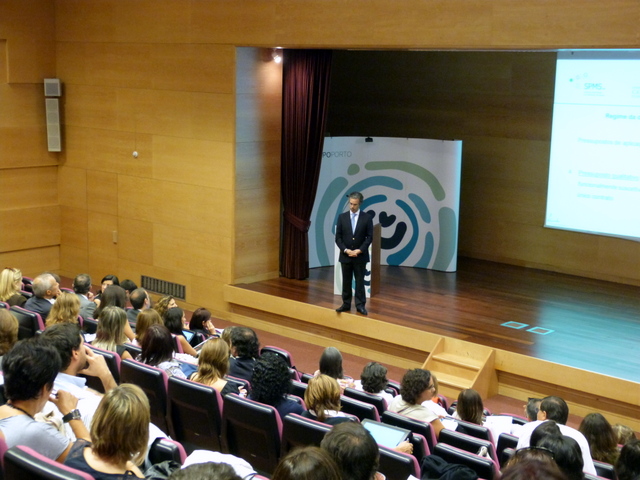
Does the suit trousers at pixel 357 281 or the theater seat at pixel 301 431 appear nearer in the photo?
the theater seat at pixel 301 431

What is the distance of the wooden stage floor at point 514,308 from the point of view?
7273mm

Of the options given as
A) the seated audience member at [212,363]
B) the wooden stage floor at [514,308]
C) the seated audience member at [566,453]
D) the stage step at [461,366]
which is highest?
the seated audience member at [566,453]

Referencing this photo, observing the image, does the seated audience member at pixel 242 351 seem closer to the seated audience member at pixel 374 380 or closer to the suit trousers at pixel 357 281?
the seated audience member at pixel 374 380

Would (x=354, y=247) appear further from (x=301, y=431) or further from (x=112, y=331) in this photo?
(x=301, y=431)

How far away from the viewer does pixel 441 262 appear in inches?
412

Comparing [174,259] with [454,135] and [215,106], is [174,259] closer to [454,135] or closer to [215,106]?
[215,106]

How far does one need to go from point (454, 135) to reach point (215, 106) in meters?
3.81

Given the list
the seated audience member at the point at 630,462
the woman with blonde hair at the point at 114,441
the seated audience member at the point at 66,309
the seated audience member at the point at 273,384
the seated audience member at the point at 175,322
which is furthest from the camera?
the seated audience member at the point at 175,322

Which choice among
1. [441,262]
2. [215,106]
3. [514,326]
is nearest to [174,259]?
[215,106]

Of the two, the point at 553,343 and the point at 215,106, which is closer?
the point at 553,343

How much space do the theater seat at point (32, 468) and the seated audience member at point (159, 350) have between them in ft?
7.61

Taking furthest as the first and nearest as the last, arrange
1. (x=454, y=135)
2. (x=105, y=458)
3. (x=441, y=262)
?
(x=454, y=135), (x=441, y=262), (x=105, y=458)

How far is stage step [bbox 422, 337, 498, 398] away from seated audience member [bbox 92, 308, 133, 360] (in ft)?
10.3

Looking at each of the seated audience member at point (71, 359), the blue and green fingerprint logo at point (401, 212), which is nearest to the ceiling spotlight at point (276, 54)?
the blue and green fingerprint logo at point (401, 212)
